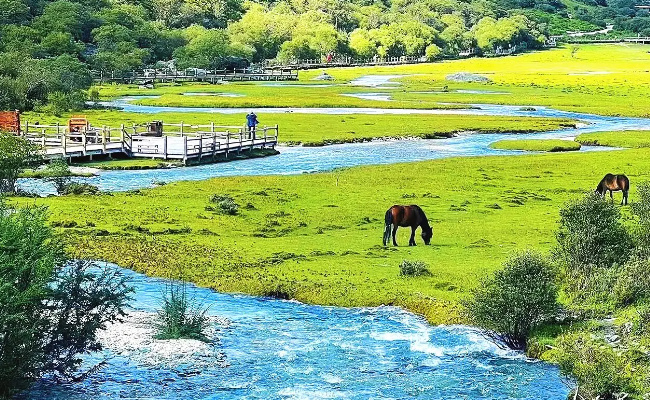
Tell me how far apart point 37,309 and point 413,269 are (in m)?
11.7

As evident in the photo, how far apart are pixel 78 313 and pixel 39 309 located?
1.15 metres

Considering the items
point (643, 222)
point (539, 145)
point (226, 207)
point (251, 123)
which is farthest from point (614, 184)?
point (539, 145)

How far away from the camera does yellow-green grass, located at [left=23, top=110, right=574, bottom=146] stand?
74281mm

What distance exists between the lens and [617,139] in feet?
241

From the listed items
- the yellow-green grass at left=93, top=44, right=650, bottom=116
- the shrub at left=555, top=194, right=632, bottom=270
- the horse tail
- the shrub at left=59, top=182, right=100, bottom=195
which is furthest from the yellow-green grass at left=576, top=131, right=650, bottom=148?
the shrub at left=555, top=194, right=632, bottom=270

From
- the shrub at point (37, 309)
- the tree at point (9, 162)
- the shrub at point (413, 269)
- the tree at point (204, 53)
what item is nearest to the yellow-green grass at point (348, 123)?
the tree at point (9, 162)

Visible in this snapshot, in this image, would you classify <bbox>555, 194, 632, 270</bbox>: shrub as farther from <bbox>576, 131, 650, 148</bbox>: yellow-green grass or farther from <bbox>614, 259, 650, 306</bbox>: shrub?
<bbox>576, 131, 650, 148</bbox>: yellow-green grass

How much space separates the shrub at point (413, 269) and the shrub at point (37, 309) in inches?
363

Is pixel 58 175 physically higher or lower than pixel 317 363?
higher

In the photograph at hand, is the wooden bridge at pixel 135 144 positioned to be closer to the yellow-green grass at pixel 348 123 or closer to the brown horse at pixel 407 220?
the yellow-green grass at pixel 348 123

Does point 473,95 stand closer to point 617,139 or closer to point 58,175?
point 617,139

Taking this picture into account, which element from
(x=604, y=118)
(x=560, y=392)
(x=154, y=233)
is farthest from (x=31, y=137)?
(x=604, y=118)

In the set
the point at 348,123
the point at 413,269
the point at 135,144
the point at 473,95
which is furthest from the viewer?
the point at 473,95

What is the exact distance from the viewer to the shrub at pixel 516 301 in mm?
20938
